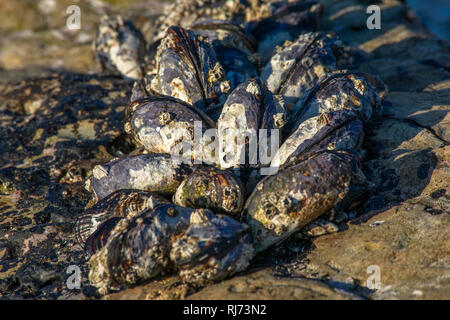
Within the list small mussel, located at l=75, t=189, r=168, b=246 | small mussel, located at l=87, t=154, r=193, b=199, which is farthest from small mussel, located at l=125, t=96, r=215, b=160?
small mussel, located at l=75, t=189, r=168, b=246

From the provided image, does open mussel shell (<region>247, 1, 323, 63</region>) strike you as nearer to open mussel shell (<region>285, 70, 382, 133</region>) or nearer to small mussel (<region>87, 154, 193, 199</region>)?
open mussel shell (<region>285, 70, 382, 133</region>)

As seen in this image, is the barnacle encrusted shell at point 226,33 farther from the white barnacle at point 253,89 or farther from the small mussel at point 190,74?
the white barnacle at point 253,89

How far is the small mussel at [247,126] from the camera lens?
14.0ft

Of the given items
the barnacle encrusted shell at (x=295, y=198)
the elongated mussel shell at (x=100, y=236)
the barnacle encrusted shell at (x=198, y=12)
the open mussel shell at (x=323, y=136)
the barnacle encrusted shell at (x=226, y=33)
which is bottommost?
the elongated mussel shell at (x=100, y=236)

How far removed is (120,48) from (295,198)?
219 inches

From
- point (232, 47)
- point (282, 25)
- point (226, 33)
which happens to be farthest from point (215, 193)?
point (282, 25)

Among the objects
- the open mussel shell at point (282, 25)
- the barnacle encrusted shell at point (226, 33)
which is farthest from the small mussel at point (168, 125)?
the open mussel shell at point (282, 25)

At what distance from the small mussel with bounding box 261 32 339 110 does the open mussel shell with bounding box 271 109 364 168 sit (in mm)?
892

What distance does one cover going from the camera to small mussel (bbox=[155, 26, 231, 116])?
5.03 m

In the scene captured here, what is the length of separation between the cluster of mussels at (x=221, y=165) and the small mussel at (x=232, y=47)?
0.06ft

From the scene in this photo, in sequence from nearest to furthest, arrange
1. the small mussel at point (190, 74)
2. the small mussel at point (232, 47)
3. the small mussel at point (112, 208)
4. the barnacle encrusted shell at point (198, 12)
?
the small mussel at point (112, 208)
the small mussel at point (190, 74)
the small mussel at point (232, 47)
the barnacle encrusted shell at point (198, 12)

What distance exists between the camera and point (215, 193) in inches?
148

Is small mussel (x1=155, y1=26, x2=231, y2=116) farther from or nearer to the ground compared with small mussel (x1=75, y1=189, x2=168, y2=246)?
farther from the ground

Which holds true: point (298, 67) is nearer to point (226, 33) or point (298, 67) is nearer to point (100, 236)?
point (226, 33)
